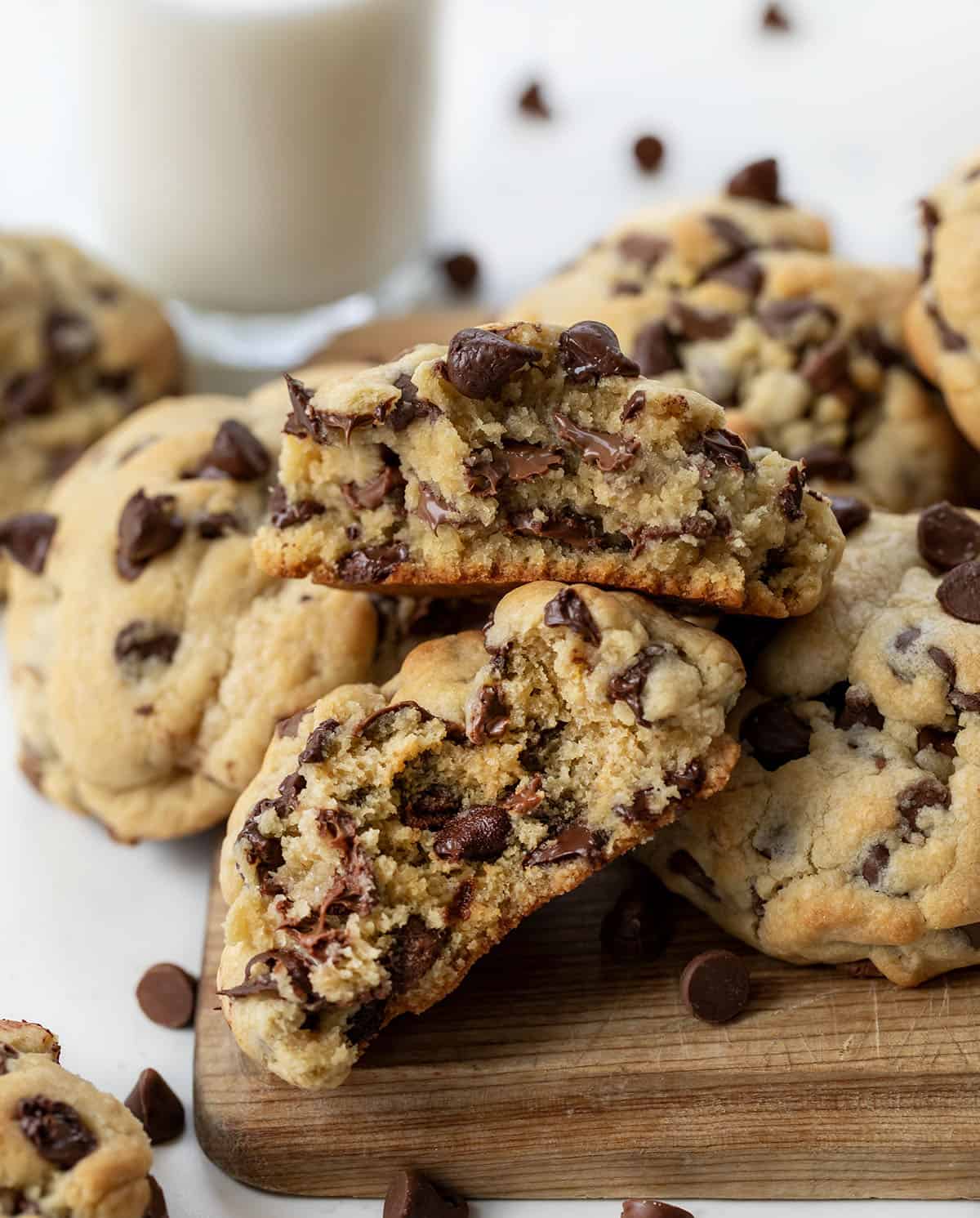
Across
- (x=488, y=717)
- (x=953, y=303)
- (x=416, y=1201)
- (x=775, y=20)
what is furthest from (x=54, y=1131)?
(x=775, y=20)

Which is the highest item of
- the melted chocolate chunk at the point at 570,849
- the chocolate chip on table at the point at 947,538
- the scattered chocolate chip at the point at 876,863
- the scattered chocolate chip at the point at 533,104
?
the scattered chocolate chip at the point at 533,104

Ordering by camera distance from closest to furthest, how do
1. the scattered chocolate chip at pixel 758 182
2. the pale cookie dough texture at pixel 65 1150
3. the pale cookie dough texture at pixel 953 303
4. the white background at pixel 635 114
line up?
1. the pale cookie dough texture at pixel 65 1150
2. the pale cookie dough texture at pixel 953 303
3. the scattered chocolate chip at pixel 758 182
4. the white background at pixel 635 114

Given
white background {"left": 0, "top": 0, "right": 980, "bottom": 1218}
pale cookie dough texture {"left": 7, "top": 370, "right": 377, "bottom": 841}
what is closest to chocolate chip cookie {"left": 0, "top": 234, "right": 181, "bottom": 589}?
pale cookie dough texture {"left": 7, "top": 370, "right": 377, "bottom": 841}

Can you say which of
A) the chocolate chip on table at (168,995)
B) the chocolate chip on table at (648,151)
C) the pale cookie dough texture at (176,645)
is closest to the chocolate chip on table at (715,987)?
the pale cookie dough texture at (176,645)

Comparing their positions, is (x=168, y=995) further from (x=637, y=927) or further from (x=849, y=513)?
(x=849, y=513)

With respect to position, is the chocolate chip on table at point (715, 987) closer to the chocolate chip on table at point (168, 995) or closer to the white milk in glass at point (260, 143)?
the chocolate chip on table at point (168, 995)

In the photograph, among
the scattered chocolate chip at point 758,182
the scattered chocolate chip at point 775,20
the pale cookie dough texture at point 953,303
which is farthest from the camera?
the scattered chocolate chip at point 775,20

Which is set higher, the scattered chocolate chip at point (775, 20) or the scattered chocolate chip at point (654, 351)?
the scattered chocolate chip at point (654, 351)
